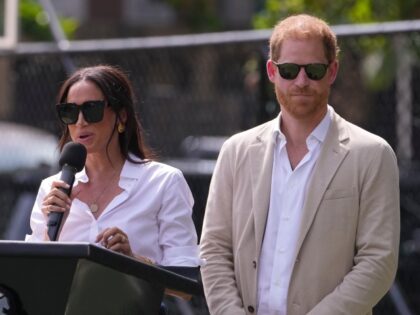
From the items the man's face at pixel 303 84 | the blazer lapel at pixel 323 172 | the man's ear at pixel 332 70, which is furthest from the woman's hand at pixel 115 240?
the man's ear at pixel 332 70

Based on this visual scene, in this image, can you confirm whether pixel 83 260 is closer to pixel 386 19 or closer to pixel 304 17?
pixel 304 17

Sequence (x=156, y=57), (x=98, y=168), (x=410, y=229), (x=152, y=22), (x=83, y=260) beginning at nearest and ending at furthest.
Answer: (x=83, y=260), (x=98, y=168), (x=410, y=229), (x=156, y=57), (x=152, y=22)

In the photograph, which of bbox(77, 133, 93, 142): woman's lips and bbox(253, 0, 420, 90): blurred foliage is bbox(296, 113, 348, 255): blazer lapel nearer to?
bbox(77, 133, 93, 142): woman's lips

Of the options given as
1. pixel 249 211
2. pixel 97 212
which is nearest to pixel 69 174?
pixel 97 212

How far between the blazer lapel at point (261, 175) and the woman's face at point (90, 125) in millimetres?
537

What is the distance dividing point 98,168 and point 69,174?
32 cm

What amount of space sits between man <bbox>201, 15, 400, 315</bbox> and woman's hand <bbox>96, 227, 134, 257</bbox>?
55 centimetres

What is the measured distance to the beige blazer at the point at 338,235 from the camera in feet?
15.8

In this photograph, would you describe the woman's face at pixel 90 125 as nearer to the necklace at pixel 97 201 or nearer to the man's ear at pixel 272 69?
the necklace at pixel 97 201

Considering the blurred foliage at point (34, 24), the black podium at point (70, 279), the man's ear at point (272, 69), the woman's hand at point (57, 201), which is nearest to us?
Result: the black podium at point (70, 279)

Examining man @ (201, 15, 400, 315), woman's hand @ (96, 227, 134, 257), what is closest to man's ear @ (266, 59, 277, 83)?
man @ (201, 15, 400, 315)

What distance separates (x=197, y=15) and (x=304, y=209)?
32.8 metres

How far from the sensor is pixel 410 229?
7.97 m

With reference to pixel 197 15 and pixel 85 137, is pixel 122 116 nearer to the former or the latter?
pixel 85 137
